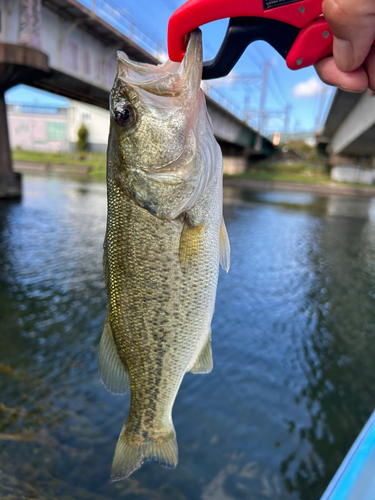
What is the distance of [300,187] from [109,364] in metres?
47.6

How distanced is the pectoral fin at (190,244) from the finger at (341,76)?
98 centimetres

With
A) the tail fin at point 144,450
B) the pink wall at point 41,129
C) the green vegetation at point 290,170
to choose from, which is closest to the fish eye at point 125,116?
the tail fin at point 144,450

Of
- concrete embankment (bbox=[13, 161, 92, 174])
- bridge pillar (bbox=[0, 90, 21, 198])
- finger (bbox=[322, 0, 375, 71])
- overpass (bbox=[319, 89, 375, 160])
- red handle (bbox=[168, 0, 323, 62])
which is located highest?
overpass (bbox=[319, 89, 375, 160])

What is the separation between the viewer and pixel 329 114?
88.9 feet

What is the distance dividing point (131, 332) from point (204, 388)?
3.66 m

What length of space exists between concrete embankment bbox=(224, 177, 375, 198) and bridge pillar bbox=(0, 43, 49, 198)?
31.2 metres

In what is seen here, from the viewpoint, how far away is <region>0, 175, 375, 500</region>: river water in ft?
13.2

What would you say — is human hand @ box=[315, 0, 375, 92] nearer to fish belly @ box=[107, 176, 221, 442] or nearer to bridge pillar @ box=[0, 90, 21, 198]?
fish belly @ box=[107, 176, 221, 442]

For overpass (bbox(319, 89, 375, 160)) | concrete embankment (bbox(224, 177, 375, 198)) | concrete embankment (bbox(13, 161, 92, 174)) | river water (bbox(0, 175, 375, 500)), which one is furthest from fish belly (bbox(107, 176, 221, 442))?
concrete embankment (bbox(13, 161, 92, 174))

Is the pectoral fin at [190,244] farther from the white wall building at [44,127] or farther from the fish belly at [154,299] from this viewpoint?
the white wall building at [44,127]

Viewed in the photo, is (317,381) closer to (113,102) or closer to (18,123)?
(113,102)

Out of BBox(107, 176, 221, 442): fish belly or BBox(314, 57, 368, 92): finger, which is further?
BBox(107, 176, 221, 442): fish belly

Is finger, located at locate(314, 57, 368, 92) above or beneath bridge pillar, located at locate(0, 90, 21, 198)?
above

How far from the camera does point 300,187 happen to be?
46.8 m
